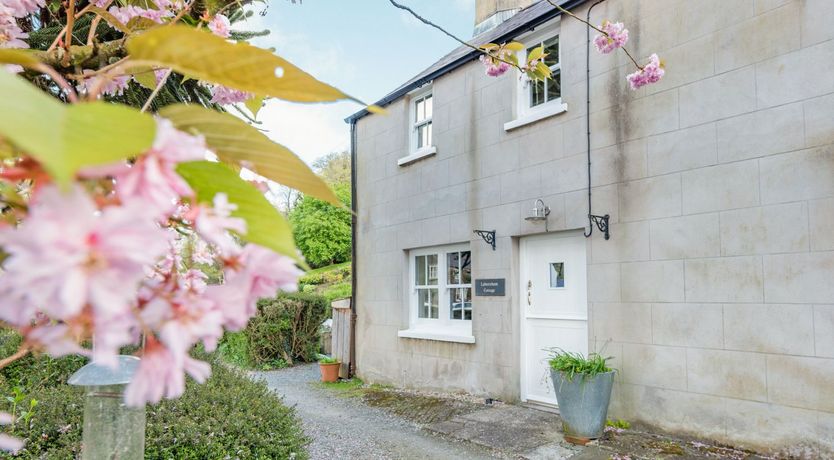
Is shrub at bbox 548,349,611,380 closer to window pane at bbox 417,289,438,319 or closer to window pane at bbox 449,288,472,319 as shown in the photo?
window pane at bbox 449,288,472,319

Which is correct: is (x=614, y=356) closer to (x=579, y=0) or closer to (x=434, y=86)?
(x=579, y=0)

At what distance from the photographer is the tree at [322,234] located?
66.1 ft

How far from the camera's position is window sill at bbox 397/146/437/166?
7199 mm

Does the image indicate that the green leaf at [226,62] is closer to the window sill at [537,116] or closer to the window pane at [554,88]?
the window sill at [537,116]

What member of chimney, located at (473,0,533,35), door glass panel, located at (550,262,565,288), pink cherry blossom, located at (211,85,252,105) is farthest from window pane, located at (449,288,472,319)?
pink cherry blossom, located at (211,85,252,105)

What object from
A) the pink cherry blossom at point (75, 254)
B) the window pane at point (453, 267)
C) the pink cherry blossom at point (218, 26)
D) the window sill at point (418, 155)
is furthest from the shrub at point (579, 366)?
the pink cherry blossom at point (75, 254)

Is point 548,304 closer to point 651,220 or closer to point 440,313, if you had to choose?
point 651,220

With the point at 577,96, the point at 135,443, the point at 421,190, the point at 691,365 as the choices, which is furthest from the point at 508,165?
the point at 135,443

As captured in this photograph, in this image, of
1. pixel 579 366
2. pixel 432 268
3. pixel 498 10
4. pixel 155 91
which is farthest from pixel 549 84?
pixel 155 91

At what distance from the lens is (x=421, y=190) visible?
24.3ft

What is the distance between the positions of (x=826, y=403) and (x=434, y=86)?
17.9ft

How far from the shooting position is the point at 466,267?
22.4 ft

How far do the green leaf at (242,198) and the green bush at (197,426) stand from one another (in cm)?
275

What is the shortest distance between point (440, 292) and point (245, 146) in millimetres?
6769
